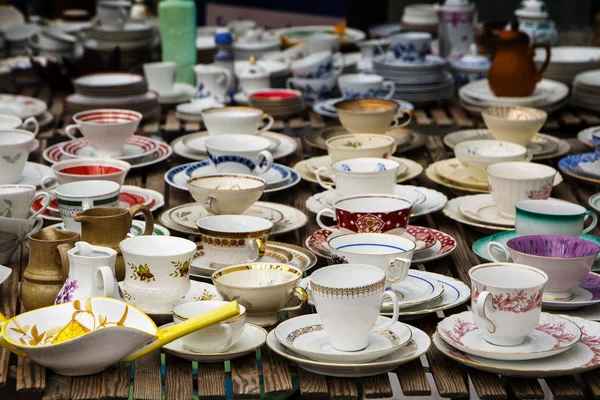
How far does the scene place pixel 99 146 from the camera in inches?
95.2

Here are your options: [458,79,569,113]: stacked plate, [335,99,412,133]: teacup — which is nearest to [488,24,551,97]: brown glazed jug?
[458,79,569,113]: stacked plate

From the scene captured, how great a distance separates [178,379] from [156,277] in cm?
20

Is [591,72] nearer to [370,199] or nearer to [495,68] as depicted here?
[495,68]

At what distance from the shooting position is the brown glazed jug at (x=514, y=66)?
2.85 meters

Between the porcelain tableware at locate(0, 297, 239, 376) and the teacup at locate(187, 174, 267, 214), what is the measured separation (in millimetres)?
518

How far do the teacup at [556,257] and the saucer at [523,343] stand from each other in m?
0.10

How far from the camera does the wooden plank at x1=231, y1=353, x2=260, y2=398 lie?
1325 millimetres

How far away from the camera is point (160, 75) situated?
3.11 m

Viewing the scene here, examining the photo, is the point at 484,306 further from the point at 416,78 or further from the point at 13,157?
the point at 416,78

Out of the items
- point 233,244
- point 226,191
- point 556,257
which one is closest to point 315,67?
point 226,191

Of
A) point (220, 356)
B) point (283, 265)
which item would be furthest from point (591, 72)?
point (220, 356)

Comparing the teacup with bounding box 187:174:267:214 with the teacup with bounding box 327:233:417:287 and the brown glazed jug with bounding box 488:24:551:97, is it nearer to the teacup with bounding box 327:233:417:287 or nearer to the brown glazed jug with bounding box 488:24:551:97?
the teacup with bounding box 327:233:417:287

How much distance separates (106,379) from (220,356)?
0.16 metres

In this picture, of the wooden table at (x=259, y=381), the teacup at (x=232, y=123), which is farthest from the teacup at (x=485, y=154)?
the wooden table at (x=259, y=381)
